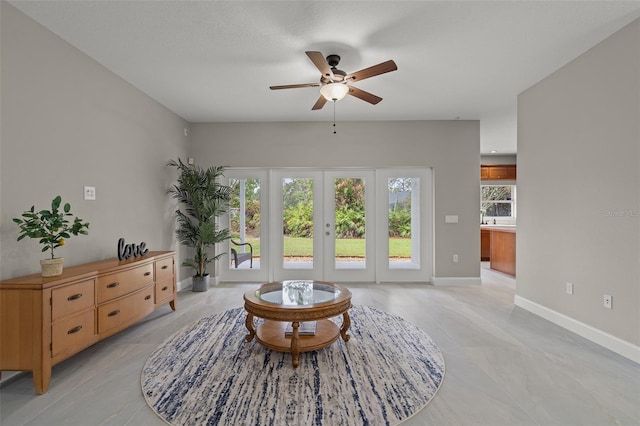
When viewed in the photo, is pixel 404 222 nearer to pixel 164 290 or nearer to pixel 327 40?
pixel 327 40

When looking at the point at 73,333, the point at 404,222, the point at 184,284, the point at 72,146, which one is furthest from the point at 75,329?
the point at 404,222

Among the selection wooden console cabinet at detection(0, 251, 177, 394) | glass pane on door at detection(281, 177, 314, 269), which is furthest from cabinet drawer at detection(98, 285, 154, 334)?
glass pane on door at detection(281, 177, 314, 269)

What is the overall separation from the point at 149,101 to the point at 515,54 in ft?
14.3

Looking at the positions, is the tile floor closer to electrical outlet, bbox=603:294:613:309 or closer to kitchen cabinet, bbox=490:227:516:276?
electrical outlet, bbox=603:294:613:309

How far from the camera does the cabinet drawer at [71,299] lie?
80.6 inches

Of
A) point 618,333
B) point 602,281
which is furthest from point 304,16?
point 618,333

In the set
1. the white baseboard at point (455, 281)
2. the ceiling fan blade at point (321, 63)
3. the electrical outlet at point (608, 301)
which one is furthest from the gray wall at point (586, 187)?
the ceiling fan blade at point (321, 63)

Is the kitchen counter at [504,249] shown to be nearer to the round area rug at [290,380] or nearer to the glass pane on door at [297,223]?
the round area rug at [290,380]

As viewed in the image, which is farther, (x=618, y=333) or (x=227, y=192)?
(x=227, y=192)

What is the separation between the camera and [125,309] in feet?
8.95

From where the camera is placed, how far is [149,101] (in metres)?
3.86

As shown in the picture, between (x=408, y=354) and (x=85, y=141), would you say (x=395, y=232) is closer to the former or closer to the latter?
(x=408, y=354)

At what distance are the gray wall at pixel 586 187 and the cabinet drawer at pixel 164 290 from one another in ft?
14.6

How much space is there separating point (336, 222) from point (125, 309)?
10.5 ft
